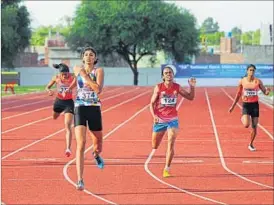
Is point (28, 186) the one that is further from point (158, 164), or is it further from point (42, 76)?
point (42, 76)

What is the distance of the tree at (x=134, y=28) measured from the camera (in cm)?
7300

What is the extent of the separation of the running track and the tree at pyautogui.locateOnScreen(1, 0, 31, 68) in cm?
3438

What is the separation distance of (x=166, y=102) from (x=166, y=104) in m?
0.10

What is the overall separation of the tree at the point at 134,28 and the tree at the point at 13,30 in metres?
8.35

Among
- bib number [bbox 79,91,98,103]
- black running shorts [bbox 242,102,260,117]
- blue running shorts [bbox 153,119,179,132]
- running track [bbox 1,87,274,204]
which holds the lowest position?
running track [bbox 1,87,274,204]

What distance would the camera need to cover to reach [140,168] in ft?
48.0

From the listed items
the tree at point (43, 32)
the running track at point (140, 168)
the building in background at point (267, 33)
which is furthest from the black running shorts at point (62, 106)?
the tree at point (43, 32)

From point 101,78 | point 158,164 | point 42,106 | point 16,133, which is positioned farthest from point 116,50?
point 101,78

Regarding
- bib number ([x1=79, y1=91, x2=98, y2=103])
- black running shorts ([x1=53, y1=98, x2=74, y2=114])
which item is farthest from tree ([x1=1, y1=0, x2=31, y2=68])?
bib number ([x1=79, y1=91, x2=98, y2=103])

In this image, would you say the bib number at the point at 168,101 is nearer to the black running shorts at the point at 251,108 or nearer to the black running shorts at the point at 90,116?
the black running shorts at the point at 90,116

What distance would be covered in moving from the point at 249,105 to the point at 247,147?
6414 millimetres

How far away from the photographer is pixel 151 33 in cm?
7319

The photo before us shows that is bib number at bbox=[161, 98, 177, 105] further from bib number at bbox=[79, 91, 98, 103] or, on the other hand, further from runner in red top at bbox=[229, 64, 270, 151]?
runner in red top at bbox=[229, 64, 270, 151]

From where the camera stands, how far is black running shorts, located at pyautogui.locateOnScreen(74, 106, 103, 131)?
237 inches
